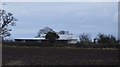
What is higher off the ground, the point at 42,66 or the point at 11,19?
the point at 11,19

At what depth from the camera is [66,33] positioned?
106 meters

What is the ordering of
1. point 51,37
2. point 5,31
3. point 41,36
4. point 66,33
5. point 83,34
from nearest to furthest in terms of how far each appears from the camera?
point 5,31
point 51,37
point 83,34
point 41,36
point 66,33

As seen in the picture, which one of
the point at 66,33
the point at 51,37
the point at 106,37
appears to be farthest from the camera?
the point at 66,33

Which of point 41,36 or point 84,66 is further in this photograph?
point 41,36

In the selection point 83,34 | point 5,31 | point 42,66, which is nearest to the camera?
point 42,66

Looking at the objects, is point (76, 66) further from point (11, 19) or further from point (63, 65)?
point (11, 19)

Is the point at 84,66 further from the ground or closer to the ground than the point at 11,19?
closer to the ground

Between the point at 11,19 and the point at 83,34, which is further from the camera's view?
the point at 83,34

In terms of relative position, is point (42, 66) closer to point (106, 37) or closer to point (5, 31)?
point (5, 31)

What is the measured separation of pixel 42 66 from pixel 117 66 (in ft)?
11.9

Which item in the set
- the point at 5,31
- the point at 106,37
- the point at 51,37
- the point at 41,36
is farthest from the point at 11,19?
the point at 41,36

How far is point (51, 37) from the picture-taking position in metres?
68.8

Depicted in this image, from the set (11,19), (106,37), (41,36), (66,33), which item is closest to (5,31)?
(11,19)

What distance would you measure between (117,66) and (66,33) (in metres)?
91.0
